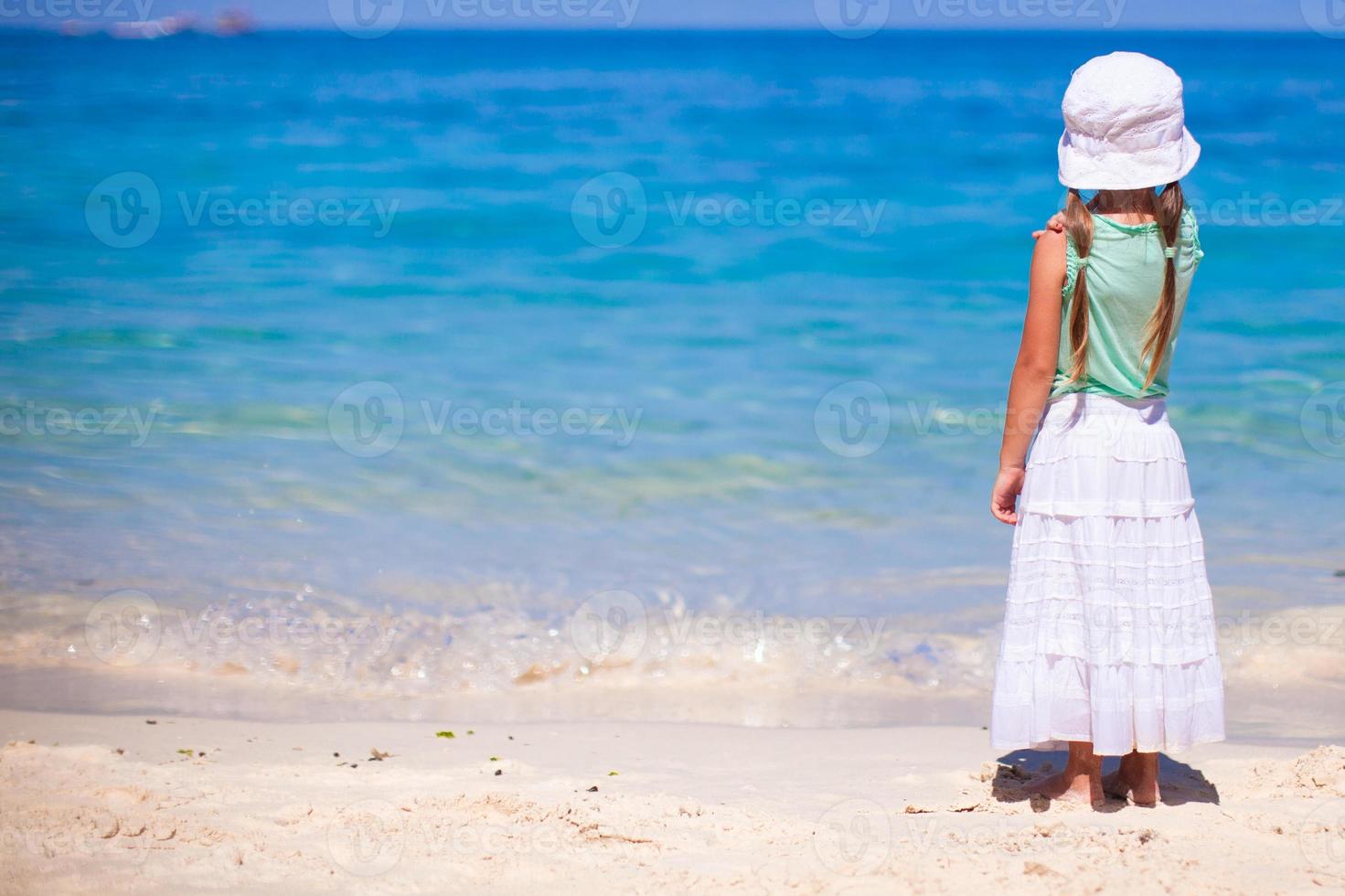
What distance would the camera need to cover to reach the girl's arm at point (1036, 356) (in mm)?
2717

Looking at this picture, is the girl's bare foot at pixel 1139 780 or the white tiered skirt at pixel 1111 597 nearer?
the white tiered skirt at pixel 1111 597

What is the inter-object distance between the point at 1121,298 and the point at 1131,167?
0.29 meters

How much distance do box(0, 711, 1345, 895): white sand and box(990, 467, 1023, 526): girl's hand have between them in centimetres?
72

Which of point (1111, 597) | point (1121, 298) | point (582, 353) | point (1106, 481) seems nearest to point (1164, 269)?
point (1121, 298)

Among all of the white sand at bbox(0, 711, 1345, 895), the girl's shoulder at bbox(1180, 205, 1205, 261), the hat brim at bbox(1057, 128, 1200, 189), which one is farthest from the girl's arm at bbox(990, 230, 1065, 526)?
the white sand at bbox(0, 711, 1345, 895)

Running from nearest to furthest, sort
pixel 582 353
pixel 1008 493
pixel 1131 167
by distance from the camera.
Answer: pixel 1131 167
pixel 1008 493
pixel 582 353

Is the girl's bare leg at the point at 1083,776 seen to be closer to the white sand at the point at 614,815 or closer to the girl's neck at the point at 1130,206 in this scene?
the white sand at the point at 614,815

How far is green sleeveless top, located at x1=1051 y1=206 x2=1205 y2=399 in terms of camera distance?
2709 mm

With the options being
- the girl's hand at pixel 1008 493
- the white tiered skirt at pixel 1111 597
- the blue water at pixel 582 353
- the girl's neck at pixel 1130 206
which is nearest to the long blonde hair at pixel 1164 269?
the girl's neck at pixel 1130 206

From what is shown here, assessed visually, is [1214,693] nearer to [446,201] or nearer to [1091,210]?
[1091,210]

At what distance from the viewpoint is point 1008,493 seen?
116 inches

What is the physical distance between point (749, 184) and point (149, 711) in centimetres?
1260

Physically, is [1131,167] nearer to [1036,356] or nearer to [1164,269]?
[1164,269]

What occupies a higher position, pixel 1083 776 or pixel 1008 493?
pixel 1008 493
